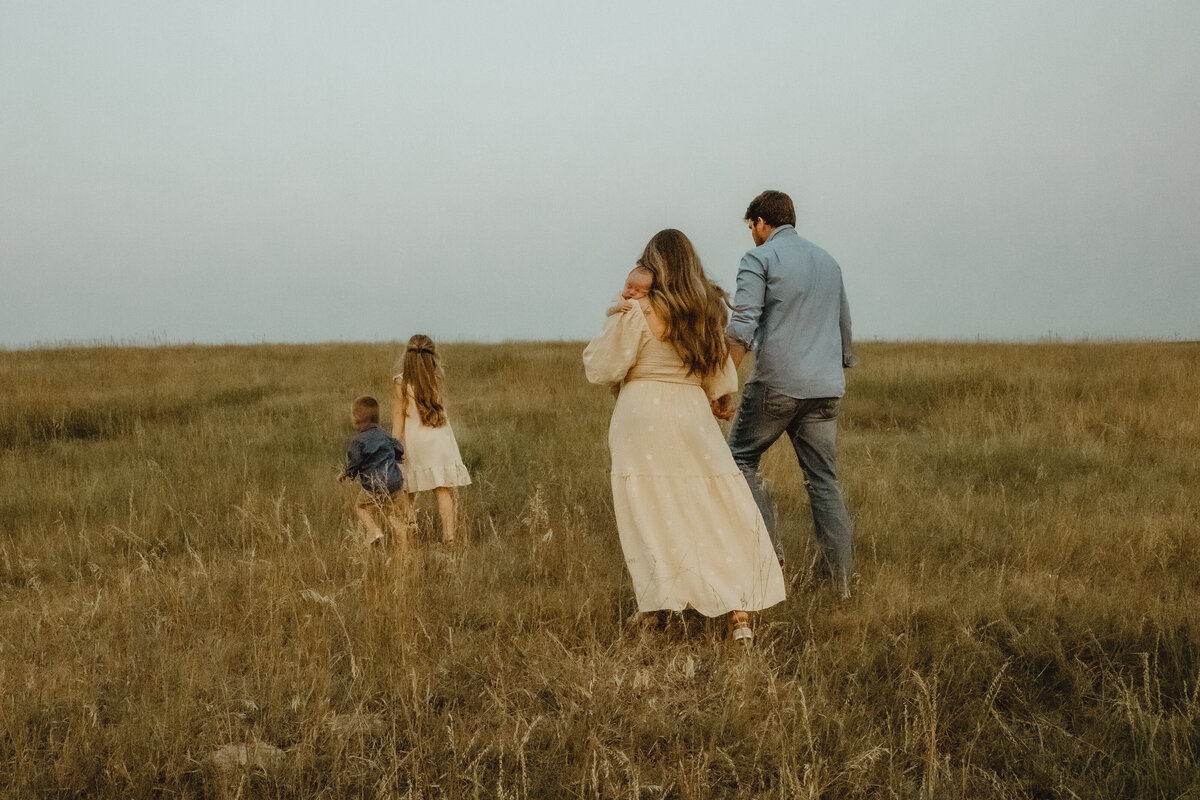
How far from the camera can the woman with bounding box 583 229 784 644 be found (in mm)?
4000

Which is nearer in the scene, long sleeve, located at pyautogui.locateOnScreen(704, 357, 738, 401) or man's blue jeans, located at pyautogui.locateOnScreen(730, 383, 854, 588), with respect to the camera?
long sleeve, located at pyautogui.locateOnScreen(704, 357, 738, 401)

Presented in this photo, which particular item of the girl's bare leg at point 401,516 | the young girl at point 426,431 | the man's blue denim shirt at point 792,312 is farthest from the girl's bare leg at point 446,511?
the man's blue denim shirt at point 792,312

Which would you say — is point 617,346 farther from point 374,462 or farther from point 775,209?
point 374,462

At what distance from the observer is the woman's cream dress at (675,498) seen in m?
A: 4.02

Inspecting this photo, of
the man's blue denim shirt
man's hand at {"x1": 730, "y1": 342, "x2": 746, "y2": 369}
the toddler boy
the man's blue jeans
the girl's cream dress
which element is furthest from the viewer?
the girl's cream dress

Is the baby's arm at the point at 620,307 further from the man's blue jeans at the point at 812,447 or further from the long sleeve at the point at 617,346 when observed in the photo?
the man's blue jeans at the point at 812,447

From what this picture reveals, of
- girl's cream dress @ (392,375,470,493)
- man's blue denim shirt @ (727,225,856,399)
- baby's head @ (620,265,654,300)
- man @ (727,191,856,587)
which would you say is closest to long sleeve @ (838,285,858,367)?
man @ (727,191,856,587)

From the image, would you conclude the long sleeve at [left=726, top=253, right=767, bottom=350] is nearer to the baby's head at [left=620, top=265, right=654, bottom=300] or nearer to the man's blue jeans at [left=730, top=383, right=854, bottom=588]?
the man's blue jeans at [left=730, top=383, right=854, bottom=588]

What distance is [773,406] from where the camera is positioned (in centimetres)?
462

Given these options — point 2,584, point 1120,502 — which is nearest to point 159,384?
point 2,584

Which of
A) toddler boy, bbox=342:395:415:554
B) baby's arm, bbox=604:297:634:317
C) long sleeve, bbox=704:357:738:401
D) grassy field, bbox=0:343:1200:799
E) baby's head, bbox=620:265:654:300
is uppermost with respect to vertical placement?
baby's head, bbox=620:265:654:300

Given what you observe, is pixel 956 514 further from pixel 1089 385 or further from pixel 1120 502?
pixel 1089 385

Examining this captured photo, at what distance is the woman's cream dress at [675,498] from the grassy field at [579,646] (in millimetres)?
253

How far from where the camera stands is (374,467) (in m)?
5.94
